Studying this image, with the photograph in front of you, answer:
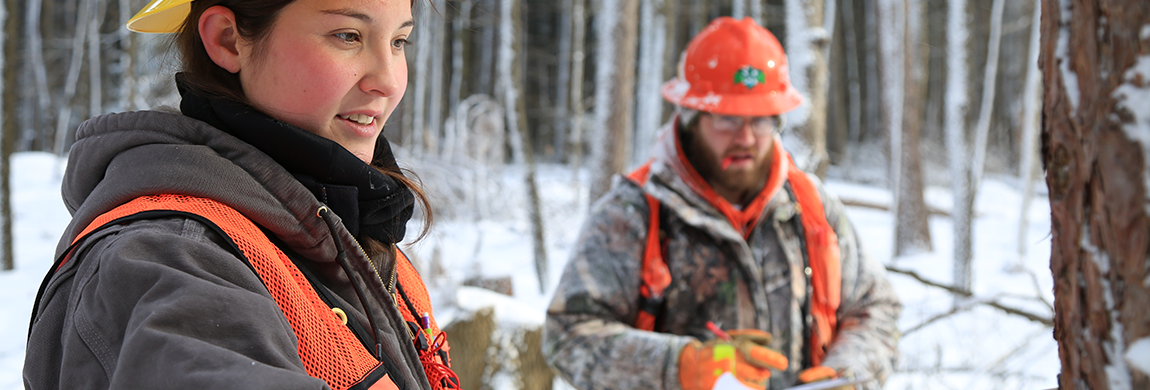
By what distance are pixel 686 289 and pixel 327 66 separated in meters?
1.48

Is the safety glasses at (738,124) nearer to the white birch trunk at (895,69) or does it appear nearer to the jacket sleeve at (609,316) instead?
the jacket sleeve at (609,316)

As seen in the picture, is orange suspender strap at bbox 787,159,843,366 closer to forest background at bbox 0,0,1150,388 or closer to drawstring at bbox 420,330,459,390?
forest background at bbox 0,0,1150,388

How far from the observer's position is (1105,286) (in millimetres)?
729

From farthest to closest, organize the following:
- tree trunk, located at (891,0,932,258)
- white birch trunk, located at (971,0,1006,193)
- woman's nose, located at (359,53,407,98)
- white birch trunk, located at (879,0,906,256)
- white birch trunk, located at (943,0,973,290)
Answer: tree trunk, located at (891,0,932,258)
white birch trunk, located at (879,0,906,256)
white birch trunk, located at (943,0,973,290)
white birch trunk, located at (971,0,1006,193)
woman's nose, located at (359,53,407,98)

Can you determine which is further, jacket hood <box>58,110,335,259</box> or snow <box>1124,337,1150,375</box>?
jacket hood <box>58,110,335,259</box>

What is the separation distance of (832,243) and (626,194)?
710 millimetres

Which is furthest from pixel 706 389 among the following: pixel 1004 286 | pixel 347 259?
pixel 1004 286

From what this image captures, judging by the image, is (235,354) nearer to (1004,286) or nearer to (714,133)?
(714,133)

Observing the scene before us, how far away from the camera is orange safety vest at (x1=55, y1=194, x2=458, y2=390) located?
810 millimetres

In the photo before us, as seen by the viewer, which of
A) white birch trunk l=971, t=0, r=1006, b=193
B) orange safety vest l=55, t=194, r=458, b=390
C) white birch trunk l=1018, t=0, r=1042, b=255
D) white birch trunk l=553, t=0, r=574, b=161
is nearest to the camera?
orange safety vest l=55, t=194, r=458, b=390

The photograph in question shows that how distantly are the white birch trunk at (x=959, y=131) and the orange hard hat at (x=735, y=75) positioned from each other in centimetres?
572

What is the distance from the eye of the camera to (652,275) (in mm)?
2184

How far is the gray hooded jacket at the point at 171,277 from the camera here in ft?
2.14

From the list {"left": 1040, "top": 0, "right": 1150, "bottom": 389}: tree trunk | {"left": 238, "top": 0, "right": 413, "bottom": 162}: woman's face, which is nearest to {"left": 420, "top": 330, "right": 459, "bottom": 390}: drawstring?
{"left": 238, "top": 0, "right": 413, "bottom": 162}: woman's face
